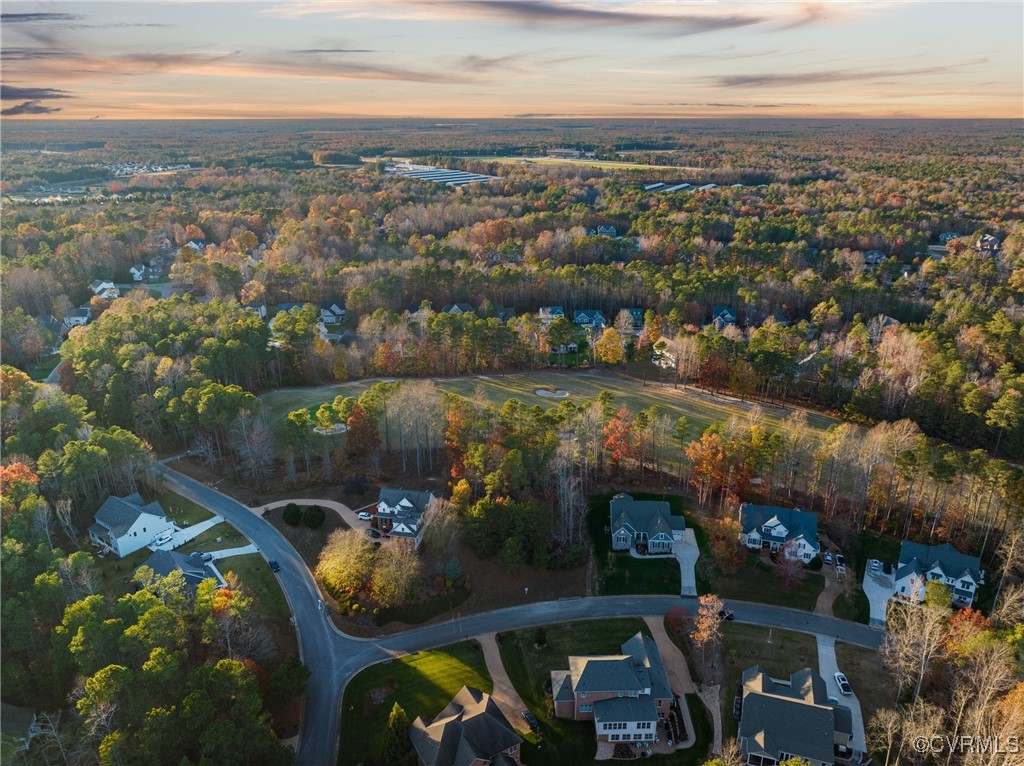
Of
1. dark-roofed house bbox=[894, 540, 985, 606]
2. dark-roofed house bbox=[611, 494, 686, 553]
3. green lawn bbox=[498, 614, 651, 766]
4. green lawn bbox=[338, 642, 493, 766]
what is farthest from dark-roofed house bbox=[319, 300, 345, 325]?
dark-roofed house bbox=[894, 540, 985, 606]

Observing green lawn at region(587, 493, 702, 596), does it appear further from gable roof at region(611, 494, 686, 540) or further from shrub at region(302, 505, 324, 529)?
shrub at region(302, 505, 324, 529)

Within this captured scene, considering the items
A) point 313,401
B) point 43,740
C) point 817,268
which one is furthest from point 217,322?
point 817,268

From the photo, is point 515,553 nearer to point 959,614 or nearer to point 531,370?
point 959,614

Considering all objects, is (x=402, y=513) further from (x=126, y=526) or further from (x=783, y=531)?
(x=783, y=531)

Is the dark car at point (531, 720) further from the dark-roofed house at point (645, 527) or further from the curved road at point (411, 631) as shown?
the dark-roofed house at point (645, 527)

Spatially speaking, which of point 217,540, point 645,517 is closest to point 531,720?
point 645,517
